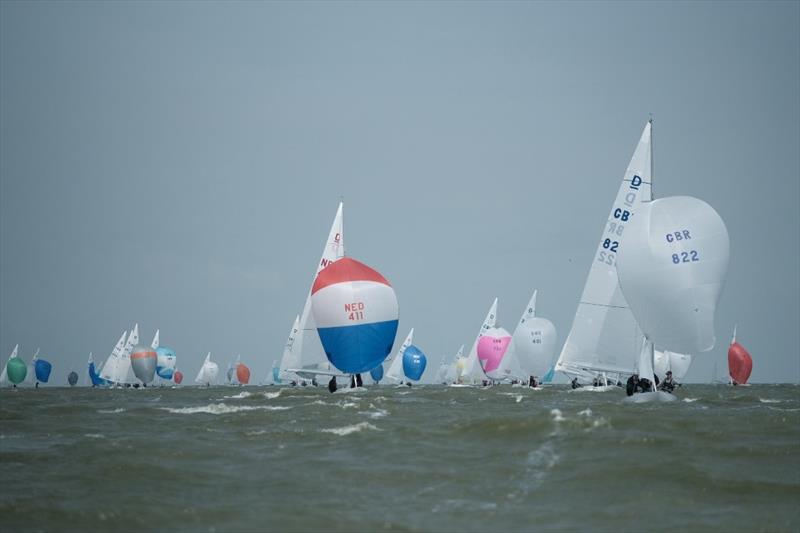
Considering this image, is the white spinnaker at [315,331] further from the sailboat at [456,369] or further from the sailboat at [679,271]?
the sailboat at [456,369]

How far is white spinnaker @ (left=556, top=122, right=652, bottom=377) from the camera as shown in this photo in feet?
137

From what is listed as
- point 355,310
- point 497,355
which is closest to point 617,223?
point 355,310

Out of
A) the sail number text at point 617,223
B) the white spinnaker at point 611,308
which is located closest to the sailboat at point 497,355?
the white spinnaker at point 611,308

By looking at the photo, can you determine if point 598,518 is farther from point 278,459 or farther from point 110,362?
point 110,362

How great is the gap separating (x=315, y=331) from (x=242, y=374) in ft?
362

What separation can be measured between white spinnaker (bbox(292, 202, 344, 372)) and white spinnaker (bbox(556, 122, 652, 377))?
14.5 m

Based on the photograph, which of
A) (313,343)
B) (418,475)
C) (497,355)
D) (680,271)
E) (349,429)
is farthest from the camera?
(497,355)

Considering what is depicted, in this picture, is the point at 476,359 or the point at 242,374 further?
the point at 242,374

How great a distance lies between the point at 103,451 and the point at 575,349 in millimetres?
25831

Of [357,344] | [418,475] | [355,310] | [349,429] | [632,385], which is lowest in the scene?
[418,475]

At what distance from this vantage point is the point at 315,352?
5288 cm

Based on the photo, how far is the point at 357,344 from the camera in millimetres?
45469

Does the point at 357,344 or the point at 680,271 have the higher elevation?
the point at 680,271

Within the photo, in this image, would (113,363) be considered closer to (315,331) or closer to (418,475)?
(315,331)
